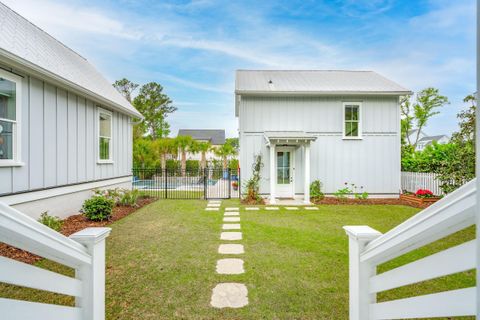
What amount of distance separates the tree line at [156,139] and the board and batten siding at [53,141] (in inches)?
494

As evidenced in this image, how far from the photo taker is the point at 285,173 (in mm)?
10891

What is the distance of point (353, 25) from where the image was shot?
250 inches

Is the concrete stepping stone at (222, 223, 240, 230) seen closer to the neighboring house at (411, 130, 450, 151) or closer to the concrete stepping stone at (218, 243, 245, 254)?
the concrete stepping stone at (218, 243, 245, 254)

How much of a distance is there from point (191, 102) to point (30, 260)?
29010mm

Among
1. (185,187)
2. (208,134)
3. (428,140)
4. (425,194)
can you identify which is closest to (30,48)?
(185,187)

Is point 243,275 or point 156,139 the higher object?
point 156,139

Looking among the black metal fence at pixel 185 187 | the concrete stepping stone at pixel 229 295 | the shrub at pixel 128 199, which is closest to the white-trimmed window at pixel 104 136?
the shrub at pixel 128 199

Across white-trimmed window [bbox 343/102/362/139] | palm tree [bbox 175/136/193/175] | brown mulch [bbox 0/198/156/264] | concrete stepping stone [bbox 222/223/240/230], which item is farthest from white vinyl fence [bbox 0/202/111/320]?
palm tree [bbox 175/136/193/175]

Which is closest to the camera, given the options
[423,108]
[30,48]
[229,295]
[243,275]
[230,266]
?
[229,295]

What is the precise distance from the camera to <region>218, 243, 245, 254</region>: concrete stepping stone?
4.44 metres

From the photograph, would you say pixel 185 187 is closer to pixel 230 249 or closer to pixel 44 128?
pixel 44 128

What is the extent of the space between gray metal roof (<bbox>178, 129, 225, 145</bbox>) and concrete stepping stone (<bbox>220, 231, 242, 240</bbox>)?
4082 cm

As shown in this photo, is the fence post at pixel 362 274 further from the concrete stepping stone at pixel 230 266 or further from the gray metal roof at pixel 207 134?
the gray metal roof at pixel 207 134

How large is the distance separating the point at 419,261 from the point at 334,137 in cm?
1028
